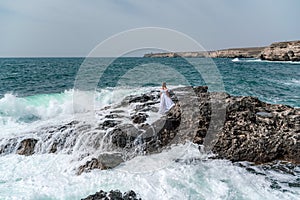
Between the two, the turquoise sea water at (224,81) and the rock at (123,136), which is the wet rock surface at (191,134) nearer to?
the rock at (123,136)

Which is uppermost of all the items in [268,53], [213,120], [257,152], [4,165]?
[268,53]

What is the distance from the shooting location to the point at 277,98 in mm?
18359

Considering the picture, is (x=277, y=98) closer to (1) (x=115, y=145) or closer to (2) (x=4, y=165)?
(1) (x=115, y=145)

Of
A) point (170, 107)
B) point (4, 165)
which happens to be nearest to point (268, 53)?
point (170, 107)

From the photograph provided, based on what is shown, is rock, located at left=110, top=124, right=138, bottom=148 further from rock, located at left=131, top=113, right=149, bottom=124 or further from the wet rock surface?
rock, located at left=131, top=113, right=149, bottom=124

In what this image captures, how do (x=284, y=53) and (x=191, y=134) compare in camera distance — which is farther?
(x=284, y=53)

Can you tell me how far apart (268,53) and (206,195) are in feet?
282

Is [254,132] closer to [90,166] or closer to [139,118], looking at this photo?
[139,118]

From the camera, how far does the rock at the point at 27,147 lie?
843 centimetres

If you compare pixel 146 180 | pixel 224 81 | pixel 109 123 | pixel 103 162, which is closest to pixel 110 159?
pixel 103 162

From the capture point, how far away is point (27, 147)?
859cm

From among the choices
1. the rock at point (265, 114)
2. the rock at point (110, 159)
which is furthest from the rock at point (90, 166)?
the rock at point (265, 114)

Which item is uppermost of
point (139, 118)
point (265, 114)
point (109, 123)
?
point (265, 114)

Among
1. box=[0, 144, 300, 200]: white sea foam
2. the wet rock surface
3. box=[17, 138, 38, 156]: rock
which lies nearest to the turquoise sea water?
the wet rock surface
